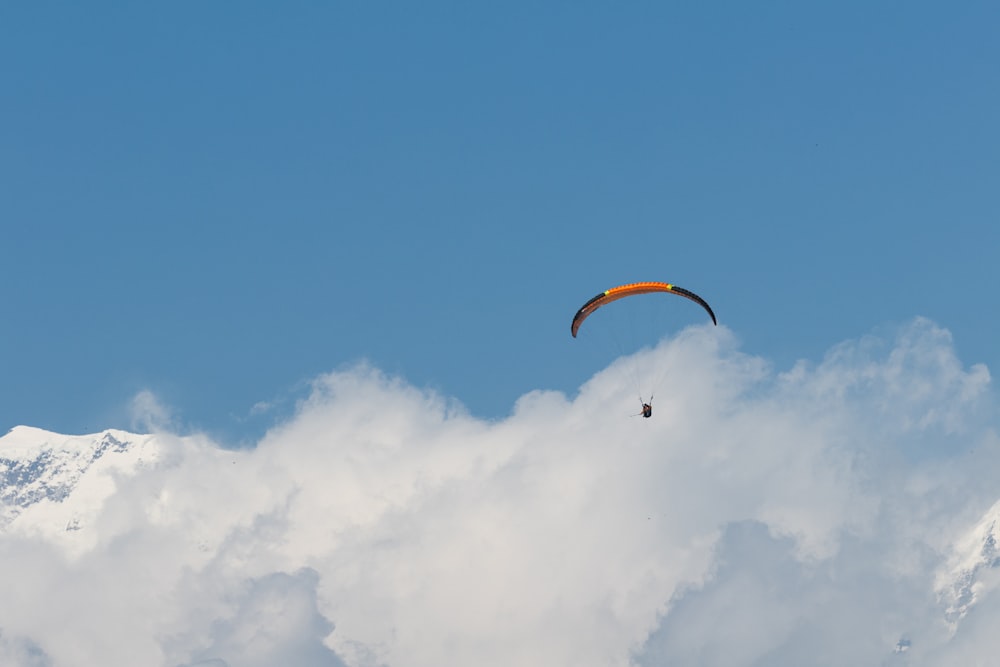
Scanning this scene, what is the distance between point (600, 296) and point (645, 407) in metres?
11.0

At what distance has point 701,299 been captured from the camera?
468ft

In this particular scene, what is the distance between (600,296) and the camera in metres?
146

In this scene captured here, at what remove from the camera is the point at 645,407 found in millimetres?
144750

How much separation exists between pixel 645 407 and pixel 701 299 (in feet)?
36.5

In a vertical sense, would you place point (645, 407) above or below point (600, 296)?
below

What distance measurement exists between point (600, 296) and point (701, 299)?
954 centimetres
